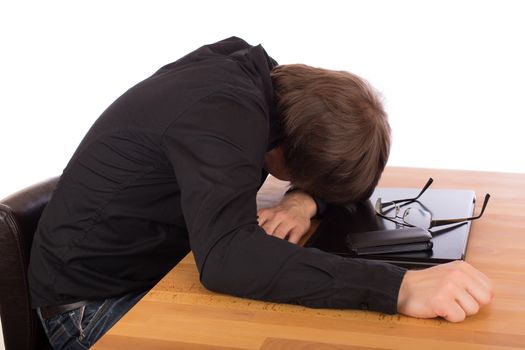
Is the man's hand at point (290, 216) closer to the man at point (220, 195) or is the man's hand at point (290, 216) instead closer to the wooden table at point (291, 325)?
the man at point (220, 195)

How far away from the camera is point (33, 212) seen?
5.39 feet

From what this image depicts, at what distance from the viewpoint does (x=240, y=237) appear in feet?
3.99

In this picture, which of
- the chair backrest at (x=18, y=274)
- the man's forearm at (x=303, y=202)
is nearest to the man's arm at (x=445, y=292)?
A: the man's forearm at (x=303, y=202)

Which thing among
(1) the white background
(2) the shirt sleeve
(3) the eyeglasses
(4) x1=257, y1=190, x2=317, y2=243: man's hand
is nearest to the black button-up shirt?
(2) the shirt sleeve

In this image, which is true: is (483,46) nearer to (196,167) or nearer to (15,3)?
(15,3)

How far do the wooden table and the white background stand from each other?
277cm

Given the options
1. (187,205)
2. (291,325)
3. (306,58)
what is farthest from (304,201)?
(306,58)

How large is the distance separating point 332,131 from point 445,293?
0.47 meters

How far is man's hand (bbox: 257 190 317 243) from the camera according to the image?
1.54 meters

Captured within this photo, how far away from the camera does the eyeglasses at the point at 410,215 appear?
5.01ft

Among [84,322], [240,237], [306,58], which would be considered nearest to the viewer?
[240,237]

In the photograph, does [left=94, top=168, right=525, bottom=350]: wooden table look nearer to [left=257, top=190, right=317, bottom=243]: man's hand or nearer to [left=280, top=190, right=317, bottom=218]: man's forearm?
[left=257, top=190, right=317, bottom=243]: man's hand

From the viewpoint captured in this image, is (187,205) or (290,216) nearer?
(187,205)

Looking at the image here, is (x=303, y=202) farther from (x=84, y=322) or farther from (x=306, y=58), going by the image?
(x=306, y=58)
